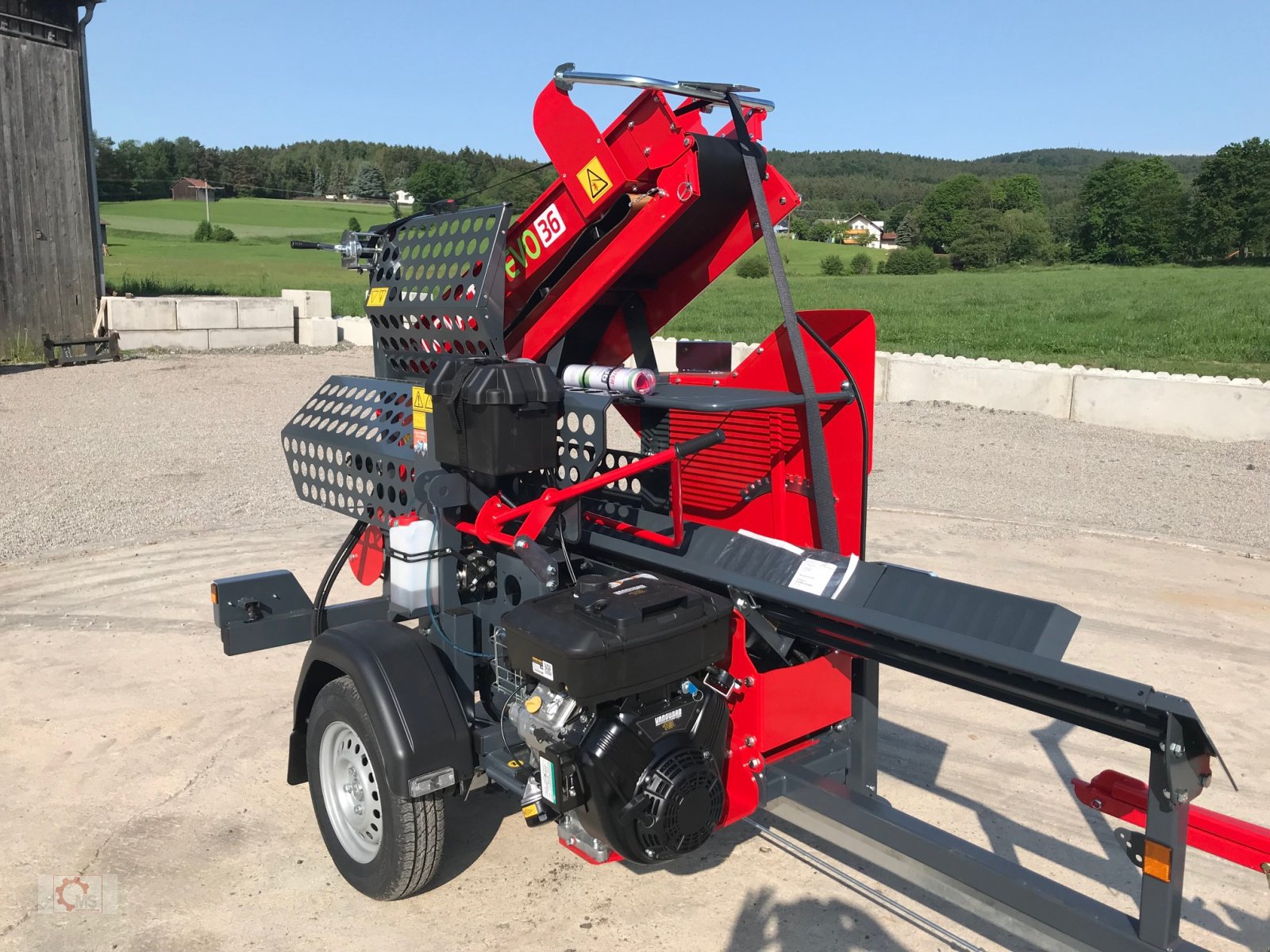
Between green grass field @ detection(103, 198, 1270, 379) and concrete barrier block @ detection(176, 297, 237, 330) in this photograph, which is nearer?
concrete barrier block @ detection(176, 297, 237, 330)

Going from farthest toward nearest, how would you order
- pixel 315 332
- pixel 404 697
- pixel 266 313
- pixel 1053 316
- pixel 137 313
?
pixel 1053 316 → pixel 315 332 → pixel 266 313 → pixel 137 313 → pixel 404 697

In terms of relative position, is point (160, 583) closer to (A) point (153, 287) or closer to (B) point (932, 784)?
(B) point (932, 784)

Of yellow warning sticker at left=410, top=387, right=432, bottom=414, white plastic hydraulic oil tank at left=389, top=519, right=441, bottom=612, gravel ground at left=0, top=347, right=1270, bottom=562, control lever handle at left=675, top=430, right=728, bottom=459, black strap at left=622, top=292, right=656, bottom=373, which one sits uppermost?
black strap at left=622, top=292, right=656, bottom=373

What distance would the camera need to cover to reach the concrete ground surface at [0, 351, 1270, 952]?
3344 millimetres

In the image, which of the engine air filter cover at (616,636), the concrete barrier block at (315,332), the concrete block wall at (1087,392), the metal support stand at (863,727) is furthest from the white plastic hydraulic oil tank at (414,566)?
the concrete barrier block at (315,332)

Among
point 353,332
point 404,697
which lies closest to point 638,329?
point 404,697

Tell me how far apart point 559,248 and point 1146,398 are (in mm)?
9643

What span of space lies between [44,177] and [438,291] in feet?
57.7

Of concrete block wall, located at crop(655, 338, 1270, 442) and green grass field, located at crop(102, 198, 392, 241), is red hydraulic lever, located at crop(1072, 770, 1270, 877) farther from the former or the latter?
green grass field, located at crop(102, 198, 392, 241)

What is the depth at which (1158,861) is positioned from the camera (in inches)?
90.1

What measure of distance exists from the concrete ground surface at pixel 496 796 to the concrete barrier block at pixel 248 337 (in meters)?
10.4

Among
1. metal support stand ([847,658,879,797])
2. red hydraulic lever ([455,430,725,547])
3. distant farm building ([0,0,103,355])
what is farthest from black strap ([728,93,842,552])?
distant farm building ([0,0,103,355])

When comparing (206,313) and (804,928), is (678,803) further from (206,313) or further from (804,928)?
(206,313)

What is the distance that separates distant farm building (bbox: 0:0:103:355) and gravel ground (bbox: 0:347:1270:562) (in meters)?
4.30
